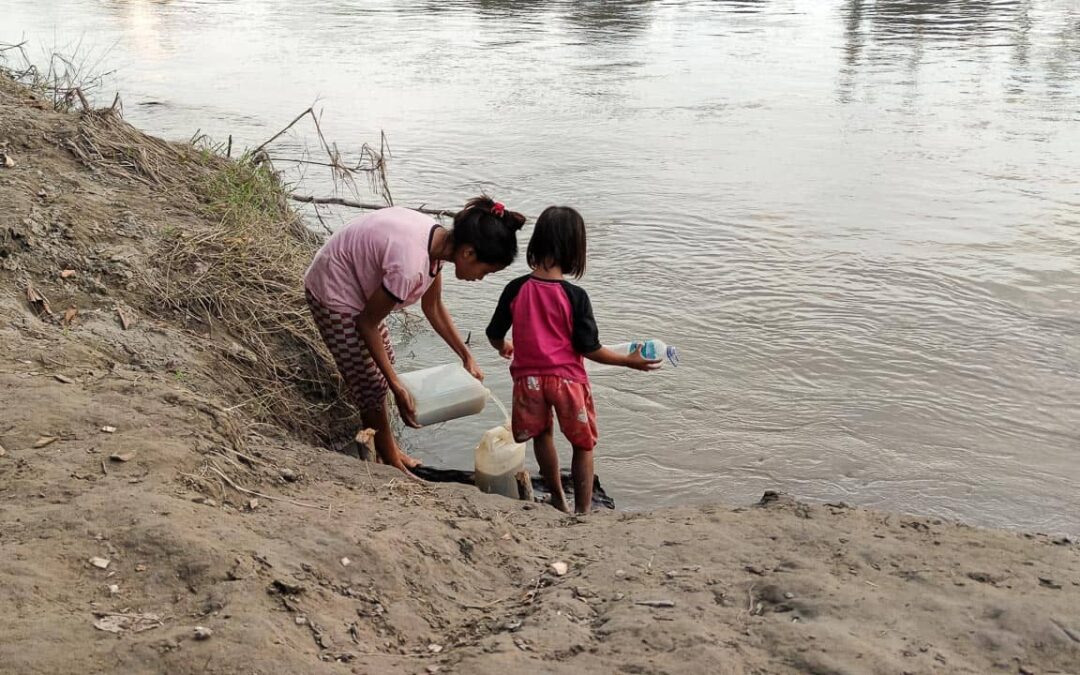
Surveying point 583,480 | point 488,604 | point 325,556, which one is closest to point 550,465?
point 583,480

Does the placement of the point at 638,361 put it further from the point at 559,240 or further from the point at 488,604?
the point at 488,604

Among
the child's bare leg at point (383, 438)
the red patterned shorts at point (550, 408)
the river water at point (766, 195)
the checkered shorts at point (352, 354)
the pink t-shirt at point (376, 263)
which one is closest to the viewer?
the pink t-shirt at point (376, 263)

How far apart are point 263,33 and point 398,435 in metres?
15.0

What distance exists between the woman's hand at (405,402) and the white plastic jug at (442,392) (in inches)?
4.5

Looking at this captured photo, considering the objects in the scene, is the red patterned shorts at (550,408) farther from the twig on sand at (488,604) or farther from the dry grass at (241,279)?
the twig on sand at (488,604)

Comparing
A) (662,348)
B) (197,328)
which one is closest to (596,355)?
(662,348)

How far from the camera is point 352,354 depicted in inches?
167

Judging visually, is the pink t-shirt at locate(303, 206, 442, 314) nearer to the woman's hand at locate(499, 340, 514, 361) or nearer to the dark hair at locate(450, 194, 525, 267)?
the dark hair at locate(450, 194, 525, 267)

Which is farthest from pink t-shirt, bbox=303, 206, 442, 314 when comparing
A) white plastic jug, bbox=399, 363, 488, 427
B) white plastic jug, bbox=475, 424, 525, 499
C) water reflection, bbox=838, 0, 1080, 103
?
water reflection, bbox=838, 0, 1080, 103

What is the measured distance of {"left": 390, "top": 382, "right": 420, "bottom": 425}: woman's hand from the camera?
13.5 feet

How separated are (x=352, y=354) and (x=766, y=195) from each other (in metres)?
5.69

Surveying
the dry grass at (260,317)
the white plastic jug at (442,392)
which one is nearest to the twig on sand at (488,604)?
the white plastic jug at (442,392)

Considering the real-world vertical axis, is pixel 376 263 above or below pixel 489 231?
below

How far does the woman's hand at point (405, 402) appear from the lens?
412 cm
